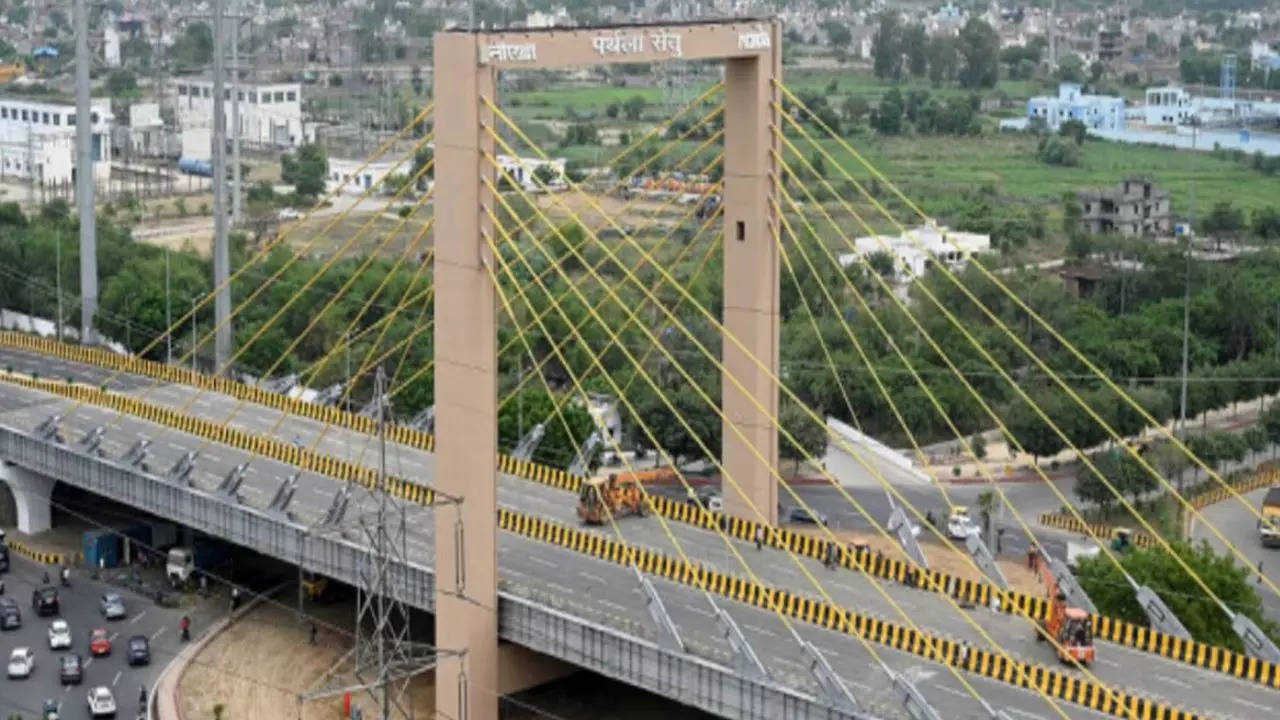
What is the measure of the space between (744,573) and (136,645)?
7.68 meters

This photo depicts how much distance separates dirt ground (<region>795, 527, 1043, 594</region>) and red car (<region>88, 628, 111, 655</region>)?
939 cm

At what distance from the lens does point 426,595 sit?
80.1 feet

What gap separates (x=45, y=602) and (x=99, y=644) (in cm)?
212

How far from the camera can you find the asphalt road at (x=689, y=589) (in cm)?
2099

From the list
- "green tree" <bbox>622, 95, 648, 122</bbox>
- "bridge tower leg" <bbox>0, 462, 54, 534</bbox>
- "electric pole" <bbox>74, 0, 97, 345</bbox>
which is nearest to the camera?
"bridge tower leg" <bbox>0, 462, 54, 534</bbox>

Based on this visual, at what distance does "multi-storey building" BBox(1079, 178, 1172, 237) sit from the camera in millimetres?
61000

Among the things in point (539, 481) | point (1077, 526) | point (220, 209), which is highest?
point (220, 209)

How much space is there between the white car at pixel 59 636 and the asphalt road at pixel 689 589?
2.93m

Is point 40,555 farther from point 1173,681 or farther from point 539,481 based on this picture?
point 1173,681

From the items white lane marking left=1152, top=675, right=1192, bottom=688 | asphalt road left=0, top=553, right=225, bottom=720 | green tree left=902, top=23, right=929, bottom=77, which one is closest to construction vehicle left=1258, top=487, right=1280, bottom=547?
white lane marking left=1152, top=675, right=1192, bottom=688

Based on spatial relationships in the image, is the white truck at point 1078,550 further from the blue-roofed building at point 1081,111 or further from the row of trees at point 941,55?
the row of trees at point 941,55

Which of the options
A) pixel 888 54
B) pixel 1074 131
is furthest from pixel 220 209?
pixel 888 54

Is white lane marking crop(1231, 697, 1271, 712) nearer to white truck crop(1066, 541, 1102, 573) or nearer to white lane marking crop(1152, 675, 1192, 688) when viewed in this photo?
white lane marking crop(1152, 675, 1192, 688)

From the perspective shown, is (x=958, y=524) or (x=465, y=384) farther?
(x=958, y=524)
